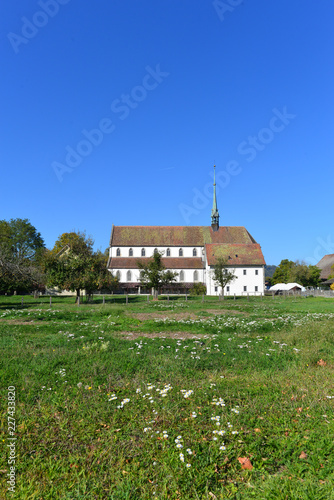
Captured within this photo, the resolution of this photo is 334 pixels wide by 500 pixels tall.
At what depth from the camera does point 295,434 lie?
4.71m

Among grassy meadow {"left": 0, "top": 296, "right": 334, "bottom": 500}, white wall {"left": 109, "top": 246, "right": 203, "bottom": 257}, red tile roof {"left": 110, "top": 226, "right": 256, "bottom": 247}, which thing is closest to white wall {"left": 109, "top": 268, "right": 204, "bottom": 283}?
white wall {"left": 109, "top": 246, "right": 203, "bottom": 257}

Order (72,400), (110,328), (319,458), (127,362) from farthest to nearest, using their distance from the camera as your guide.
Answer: (110,328), (127,362), (72,400), (319,458)

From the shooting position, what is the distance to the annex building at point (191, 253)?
67812 millimetres

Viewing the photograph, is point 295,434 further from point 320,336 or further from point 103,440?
point 320,336

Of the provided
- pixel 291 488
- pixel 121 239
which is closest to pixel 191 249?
pixel 121 239

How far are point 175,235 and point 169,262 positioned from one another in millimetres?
8265

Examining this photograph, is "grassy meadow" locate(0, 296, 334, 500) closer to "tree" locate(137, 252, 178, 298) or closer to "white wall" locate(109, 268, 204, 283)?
"tree" locate(137, 252, 178, 298)

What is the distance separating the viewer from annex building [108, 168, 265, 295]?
67.8 meters

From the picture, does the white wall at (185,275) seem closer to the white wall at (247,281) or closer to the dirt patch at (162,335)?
the white wall at (247,281)

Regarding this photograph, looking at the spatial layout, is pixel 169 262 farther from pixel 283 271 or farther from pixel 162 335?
pixel 162 335

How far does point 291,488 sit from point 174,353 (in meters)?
5.32

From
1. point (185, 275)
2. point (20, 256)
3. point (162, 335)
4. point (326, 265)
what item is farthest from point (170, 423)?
point (326, 265)

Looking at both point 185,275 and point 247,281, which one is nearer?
point 247,281

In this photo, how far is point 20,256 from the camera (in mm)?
32438
